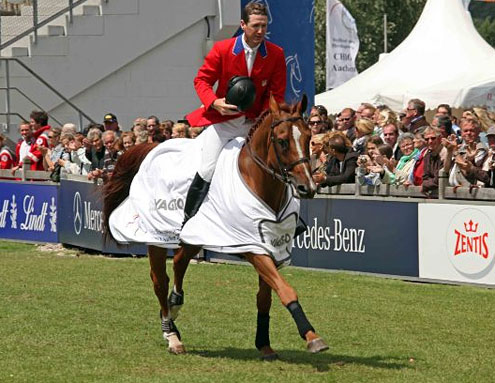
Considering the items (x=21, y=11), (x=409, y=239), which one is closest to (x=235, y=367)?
(x=409, y=239)

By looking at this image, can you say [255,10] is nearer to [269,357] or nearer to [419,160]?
[269,357]

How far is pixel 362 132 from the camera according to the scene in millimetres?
16359

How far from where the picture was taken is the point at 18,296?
1344 cm

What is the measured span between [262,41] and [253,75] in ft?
0.90

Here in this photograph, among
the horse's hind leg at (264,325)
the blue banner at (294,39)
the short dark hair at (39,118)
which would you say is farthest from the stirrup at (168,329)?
the short dark hair at (39,118)

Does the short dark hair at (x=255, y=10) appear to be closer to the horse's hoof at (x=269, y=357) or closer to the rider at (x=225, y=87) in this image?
the rider at (x=225, y=87)

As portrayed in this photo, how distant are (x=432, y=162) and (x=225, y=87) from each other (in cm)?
525

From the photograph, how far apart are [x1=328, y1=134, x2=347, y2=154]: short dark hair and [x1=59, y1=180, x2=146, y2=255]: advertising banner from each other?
3.85 meters

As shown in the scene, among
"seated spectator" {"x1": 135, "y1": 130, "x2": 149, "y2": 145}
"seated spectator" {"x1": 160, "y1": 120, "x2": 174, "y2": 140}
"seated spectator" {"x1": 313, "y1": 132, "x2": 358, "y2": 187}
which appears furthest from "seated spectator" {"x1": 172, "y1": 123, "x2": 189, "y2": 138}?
"seated spectator" {"x1": 313, "y1": 132, "x2": 358, "y2": 187}

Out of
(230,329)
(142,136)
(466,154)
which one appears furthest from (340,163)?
(230,329)

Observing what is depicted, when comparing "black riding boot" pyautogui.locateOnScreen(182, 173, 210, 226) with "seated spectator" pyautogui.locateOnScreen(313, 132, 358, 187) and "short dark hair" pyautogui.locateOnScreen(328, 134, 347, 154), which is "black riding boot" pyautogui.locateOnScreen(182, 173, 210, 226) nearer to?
"seated spectator" pyautogui.locateOnScreen(313, 132, 358, 187)

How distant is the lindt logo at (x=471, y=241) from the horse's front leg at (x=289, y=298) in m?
5.19

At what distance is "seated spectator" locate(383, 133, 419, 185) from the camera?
15.1m

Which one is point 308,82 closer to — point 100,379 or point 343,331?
point 343,331
